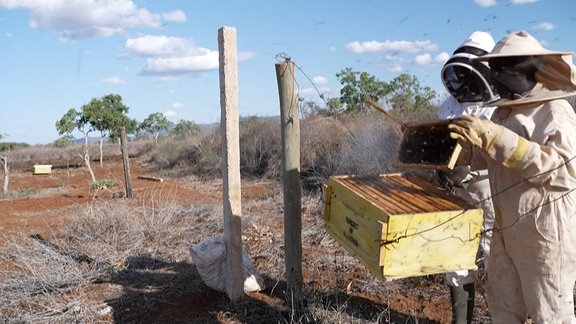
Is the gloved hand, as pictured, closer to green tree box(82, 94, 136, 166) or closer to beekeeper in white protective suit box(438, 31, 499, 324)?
beekeeper in white protective suit box(438, 31, 499, 324)

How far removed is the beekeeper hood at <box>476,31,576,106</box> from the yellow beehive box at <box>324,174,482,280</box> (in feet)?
1.93

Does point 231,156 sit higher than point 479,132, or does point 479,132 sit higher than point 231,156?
point 479,132

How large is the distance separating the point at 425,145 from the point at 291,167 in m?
1.31

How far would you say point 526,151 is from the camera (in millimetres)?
2348

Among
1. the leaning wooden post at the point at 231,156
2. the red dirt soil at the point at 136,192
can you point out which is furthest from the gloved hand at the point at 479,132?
the leaning wooden post at the point at 231,156

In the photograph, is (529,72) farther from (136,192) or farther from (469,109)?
(136,192)

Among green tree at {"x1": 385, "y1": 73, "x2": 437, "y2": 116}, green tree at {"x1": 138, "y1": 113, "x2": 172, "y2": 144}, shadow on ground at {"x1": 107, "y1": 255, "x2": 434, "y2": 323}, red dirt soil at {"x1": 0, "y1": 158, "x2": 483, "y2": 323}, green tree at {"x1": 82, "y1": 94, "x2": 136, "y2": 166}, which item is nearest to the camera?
shadow on ground at {"x1": 107, "y1": 255, "x2": 434, "y2": 323}

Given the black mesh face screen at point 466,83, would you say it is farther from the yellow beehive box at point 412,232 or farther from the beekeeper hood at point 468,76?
the yellow beehive box at point 412,232

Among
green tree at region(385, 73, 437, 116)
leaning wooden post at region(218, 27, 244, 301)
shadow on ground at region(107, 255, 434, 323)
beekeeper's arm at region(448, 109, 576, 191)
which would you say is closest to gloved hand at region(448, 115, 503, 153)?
beekeeper's arm at region(448, 109, 576, 191)

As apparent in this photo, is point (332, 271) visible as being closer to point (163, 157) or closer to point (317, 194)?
point (317, 194)

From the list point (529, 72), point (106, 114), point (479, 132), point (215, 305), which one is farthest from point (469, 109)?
point (106, 114)

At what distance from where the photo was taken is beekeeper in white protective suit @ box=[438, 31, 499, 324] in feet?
8.86

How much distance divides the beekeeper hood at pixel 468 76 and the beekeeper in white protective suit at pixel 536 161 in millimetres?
57

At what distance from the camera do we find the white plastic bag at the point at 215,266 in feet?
15.6
